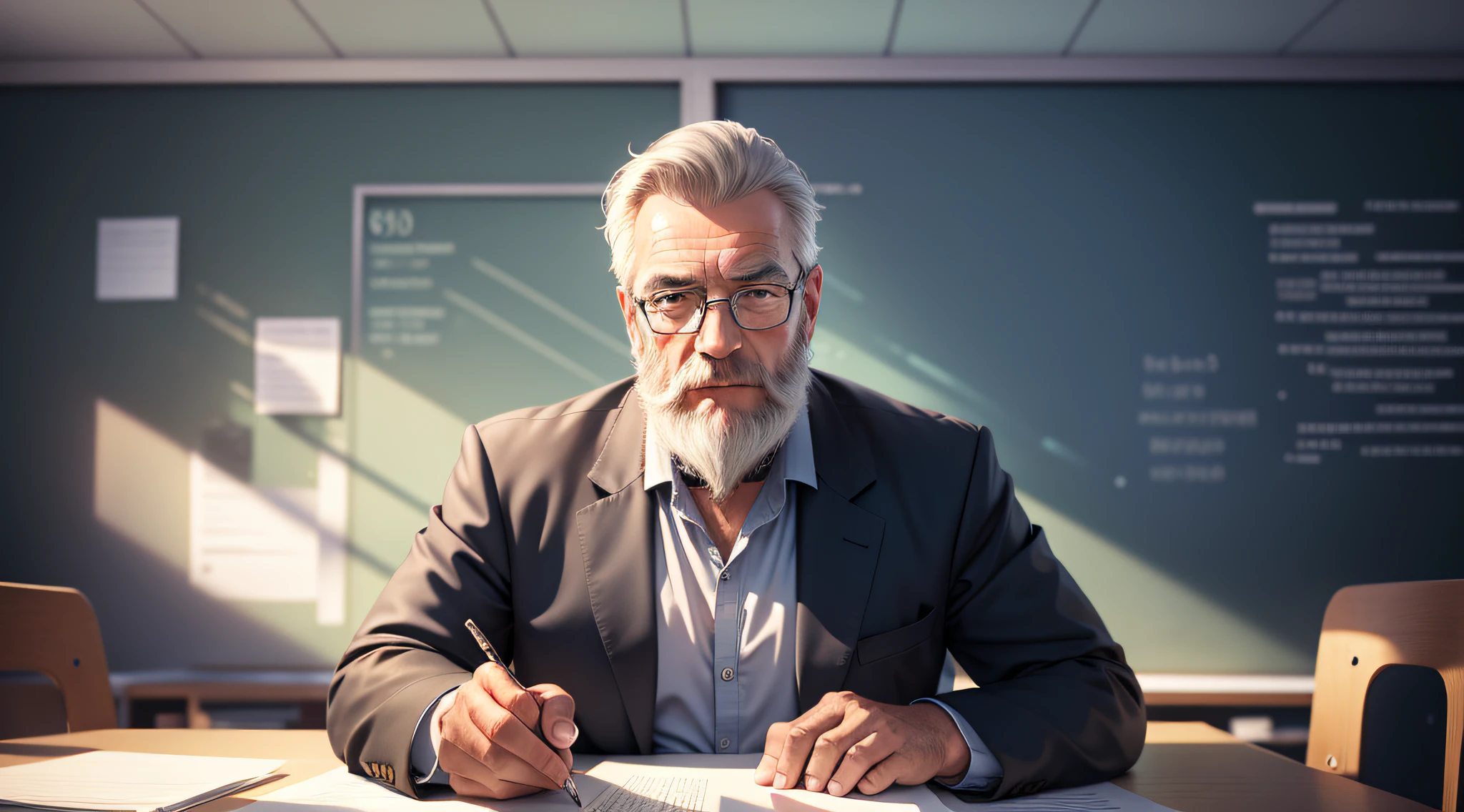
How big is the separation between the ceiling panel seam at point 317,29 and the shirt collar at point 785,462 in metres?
2.64

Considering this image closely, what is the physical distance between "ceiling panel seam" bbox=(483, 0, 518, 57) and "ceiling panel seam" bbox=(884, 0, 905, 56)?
60.0 inches

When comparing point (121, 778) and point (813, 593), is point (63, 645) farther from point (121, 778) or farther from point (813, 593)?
point (813, 593)

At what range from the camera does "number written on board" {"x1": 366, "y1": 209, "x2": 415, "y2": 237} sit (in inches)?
128

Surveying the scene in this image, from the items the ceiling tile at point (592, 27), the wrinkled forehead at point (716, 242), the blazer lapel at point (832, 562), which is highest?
the ceiling tile at point (592, 27)

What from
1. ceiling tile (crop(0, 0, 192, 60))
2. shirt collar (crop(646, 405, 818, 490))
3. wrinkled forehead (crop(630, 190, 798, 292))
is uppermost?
ceiling tile (crop(0, 0, 192, 60))

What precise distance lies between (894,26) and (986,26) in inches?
14.5

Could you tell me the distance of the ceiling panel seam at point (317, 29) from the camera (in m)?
2.96

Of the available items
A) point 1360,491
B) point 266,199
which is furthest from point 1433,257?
point 266,199

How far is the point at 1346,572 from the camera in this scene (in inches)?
124

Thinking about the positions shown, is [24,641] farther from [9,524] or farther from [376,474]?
[9,524]

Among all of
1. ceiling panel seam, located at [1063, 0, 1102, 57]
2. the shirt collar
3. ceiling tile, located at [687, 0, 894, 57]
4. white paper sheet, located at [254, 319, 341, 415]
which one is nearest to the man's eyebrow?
the shirt collar

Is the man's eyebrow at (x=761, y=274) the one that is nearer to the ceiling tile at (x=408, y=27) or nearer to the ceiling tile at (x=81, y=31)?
the ceiling tile at (x=408, y=27)

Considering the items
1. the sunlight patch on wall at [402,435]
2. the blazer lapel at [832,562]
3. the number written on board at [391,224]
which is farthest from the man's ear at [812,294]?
the number written on board at [391,224]

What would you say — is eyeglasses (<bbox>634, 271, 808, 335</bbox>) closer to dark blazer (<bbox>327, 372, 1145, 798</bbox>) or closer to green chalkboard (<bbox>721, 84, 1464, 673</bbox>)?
dark blazer (<bbox>327, 372, 1145, 798</bbox>)
